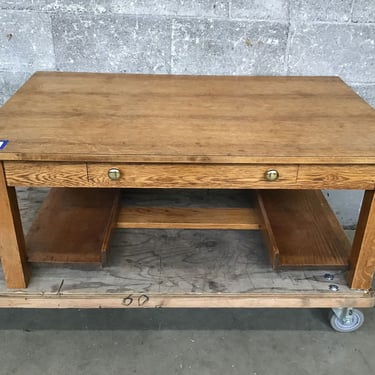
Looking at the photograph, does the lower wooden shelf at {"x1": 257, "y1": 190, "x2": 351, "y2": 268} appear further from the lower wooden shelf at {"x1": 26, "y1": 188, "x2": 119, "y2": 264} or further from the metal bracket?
the lower wooden shelf at {"x1": 26, "y1": 188, "x2": 119, "y2": 264}

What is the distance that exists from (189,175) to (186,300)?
0.39 metres

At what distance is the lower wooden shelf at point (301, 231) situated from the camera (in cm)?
140

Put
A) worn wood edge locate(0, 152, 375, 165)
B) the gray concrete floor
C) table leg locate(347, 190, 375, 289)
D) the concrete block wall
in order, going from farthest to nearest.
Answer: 1. the concrete block wall
2. the gray concrete floor
3. table leg locate(347, 190, 375, 289)
4. worn wood edge locate(0, 152, 375, 165)

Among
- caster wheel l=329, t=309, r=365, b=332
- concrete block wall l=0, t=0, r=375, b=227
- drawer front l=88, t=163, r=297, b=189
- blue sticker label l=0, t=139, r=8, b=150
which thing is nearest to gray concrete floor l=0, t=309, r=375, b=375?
caster wheel l=329, t=309, r=365, b=332

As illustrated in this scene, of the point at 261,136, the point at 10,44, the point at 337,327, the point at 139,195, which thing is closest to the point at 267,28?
the point at 261,136

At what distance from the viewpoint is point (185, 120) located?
4.12 ft

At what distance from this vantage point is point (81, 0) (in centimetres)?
158

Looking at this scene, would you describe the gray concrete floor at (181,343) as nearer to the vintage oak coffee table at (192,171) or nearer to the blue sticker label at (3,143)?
the vintage oak coffee table at (192,171)

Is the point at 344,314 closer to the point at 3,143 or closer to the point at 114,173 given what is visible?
the point at 114,173

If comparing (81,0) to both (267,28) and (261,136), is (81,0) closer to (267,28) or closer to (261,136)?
(267,28)

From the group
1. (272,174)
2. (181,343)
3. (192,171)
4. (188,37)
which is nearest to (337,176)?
(272,174)

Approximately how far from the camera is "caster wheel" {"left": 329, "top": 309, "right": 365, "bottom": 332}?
1.45 metres

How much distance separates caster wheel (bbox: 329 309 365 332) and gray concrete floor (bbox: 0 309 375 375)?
0.08ft

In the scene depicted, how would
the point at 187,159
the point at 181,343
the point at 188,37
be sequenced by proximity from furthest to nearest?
the point at 188,37
the point at 181,343
the point at 187,159
